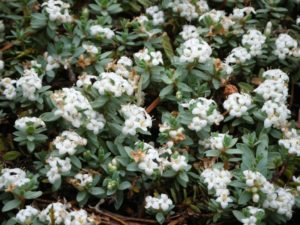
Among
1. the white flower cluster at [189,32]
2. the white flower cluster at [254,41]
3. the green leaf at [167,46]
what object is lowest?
the green leaf at [167,46]

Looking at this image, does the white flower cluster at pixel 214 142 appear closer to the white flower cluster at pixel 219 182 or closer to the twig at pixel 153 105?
the white flower cluster at pixel 219 182

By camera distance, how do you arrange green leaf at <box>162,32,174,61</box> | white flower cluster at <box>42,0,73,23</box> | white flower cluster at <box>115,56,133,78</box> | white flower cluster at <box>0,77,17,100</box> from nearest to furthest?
white flower cluster at <box>0,77,17,100</box>, white flower cluster at <box>115,56,133,78</box>, white flower cluster at <box>42,0,73,23</box>, green leaf at <box>162,32,174,61</box>

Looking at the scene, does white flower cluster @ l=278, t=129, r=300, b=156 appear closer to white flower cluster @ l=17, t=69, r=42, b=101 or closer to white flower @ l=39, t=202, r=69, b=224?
white flower @ l=39, t=202, r=69, b=224

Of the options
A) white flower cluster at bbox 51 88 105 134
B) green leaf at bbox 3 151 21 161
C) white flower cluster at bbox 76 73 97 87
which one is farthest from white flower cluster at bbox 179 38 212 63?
green leaf at bbox 3 151 21 161

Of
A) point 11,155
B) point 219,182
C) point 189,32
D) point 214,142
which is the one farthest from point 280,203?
point 11,155

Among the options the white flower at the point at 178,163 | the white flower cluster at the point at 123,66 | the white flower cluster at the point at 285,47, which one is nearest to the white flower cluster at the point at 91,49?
the white flower cluster at the point at 123,66

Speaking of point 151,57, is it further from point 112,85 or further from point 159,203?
point 159,203
